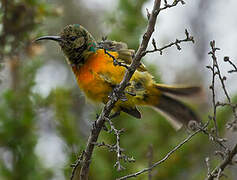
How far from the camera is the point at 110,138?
4750mm

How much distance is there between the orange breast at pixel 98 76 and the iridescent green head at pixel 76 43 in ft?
0.25

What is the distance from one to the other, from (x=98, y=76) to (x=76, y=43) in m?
0.45

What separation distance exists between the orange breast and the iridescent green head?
8 centimetres

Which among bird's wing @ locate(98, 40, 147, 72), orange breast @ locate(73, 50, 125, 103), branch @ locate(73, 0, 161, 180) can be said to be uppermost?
bird's wing @ locate(98, 40, 147, 72)

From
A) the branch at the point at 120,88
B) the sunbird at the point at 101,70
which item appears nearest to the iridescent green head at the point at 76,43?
the sunbird at the point at 101,70

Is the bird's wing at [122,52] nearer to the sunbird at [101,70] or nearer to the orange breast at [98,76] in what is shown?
the sunbird at [101,70]

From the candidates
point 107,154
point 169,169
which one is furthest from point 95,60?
point 169,169

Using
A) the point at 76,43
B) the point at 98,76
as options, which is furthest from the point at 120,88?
the point at 76,43

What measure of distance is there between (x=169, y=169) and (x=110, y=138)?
770 mm

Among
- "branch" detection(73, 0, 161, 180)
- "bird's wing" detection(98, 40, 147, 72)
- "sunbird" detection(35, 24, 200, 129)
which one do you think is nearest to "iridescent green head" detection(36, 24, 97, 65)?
"sunbird" detection(35, 24, 200, 129)

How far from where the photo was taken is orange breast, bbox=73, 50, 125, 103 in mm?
3740

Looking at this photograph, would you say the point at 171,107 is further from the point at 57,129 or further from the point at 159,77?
the point at 57,129

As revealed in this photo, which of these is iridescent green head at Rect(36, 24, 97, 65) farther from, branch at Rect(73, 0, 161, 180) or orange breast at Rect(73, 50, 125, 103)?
branch at Rect(73, 0, 161, 180)

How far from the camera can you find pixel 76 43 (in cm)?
398
